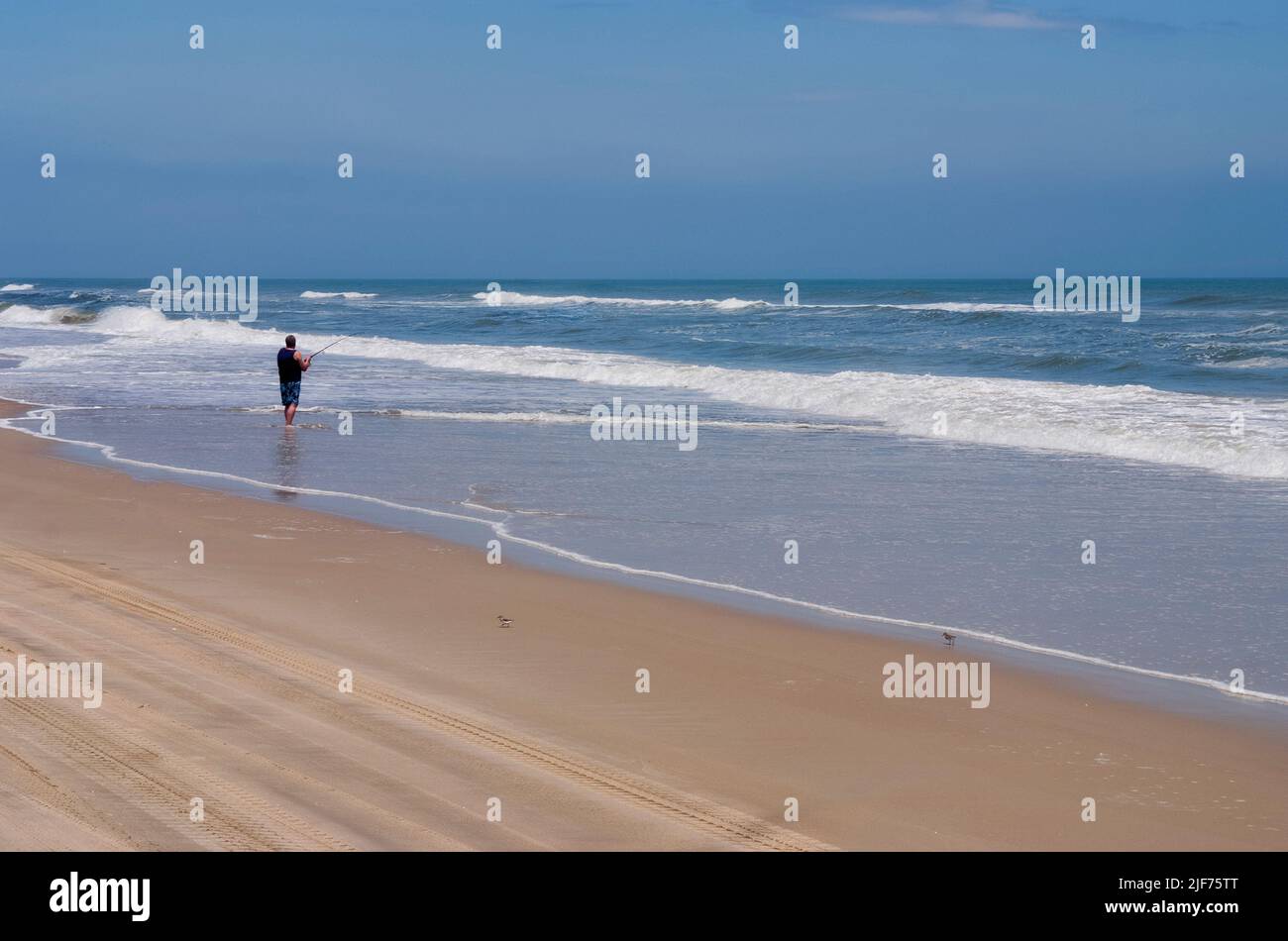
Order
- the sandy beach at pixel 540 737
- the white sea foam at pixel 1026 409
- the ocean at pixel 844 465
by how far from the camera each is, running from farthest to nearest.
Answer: the white sea foam at pixel 1026 409
the ocean at pixel 844 465
the sandy beach at pixel 540 737

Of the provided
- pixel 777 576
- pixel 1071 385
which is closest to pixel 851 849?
pixel 777 576

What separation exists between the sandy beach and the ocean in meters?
1.05

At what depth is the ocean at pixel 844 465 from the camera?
8.55 metres

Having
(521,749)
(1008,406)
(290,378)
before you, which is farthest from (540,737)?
(1008,406)

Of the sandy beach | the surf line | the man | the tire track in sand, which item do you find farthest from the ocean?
the tire track in sand

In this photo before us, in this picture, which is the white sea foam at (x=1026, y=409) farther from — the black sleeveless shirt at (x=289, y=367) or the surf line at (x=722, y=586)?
the black sleeveless shirt at (x=289, y=367)

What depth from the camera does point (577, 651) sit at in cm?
726

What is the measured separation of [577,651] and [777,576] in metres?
2.33

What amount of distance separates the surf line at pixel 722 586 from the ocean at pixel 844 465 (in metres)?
0.03

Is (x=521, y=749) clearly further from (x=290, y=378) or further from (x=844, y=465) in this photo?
(x=290, y=378)

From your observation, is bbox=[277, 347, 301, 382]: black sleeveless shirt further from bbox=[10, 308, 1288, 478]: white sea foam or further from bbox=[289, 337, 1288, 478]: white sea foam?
bbox=[289, 337, 1288, 478]: white sea foam

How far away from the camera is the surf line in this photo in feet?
22.5

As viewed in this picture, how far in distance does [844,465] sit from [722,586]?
624 centimetres

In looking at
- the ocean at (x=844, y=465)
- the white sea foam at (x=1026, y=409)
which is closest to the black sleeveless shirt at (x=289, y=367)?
the ocean at (x=844, y=465)
